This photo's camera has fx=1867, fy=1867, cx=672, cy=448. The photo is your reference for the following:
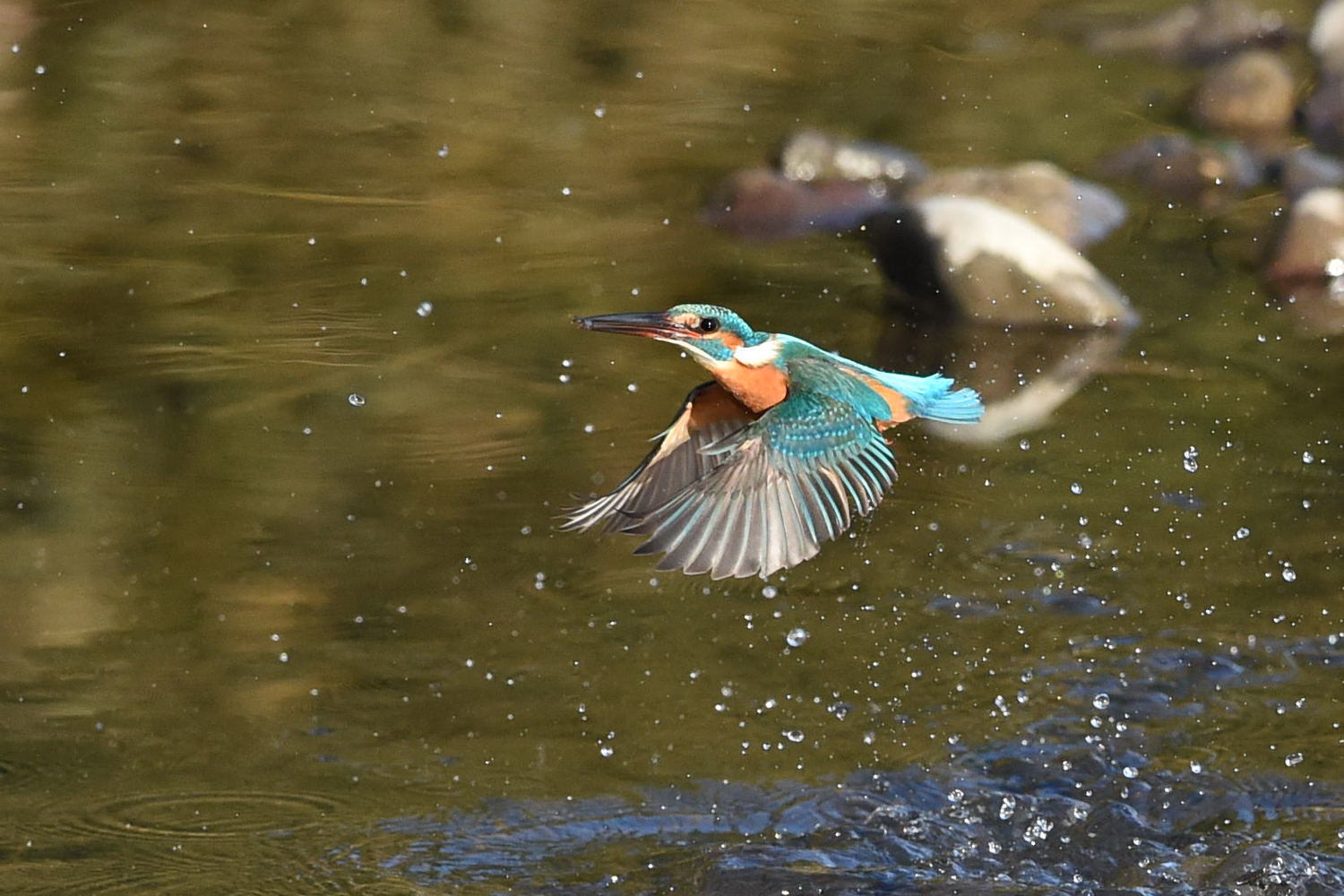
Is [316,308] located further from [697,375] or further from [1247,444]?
[1247,444]

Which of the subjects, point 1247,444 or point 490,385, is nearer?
point 1247,444

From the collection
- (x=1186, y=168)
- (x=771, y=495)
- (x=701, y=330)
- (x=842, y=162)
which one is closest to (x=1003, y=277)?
(x=842, y=162)

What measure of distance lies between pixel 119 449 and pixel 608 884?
82.1 inches

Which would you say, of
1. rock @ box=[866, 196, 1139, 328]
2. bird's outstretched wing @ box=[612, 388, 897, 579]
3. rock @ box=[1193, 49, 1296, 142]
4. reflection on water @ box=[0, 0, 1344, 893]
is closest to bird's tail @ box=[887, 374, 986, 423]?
bird's outstretched wing @ box=[612, 388, 897, 579]

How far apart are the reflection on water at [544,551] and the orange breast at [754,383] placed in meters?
0.73

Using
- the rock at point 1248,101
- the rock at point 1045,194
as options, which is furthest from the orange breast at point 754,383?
the rock at point 1248,101

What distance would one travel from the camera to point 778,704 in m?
3.52

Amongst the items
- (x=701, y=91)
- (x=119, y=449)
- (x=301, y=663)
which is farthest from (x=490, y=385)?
(x=701, y=91)

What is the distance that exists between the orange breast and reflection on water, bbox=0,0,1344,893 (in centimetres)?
73

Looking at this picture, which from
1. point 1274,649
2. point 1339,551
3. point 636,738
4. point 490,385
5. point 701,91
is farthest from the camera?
point 701,91

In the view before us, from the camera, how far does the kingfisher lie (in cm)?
272

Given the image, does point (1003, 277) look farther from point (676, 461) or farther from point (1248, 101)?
point (676, 461)

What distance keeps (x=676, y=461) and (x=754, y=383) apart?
0.18m

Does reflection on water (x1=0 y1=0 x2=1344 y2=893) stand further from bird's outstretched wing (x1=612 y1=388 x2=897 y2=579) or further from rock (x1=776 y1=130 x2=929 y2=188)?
bird's outstretched wing (x1=612 y1=388 x2=897 y2=579)
